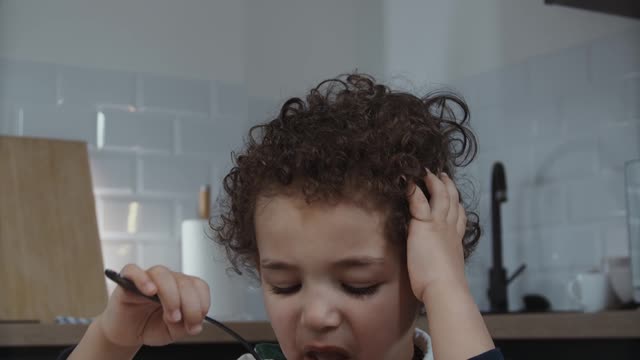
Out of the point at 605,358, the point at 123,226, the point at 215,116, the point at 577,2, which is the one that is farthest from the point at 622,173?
the point at 123,226

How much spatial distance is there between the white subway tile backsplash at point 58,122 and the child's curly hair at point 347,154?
1.43 meters

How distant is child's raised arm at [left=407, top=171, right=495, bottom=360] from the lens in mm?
1131

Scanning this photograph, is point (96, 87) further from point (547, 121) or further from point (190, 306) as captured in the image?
point (190, 306)

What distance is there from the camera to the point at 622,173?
2617 millimetres

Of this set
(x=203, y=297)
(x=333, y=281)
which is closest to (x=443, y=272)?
(x=333, y=281)

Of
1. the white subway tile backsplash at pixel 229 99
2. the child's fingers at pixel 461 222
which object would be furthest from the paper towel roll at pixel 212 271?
the child's fingers at pixel 461 222

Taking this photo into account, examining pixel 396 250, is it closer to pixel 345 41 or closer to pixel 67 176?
pixel 67 176

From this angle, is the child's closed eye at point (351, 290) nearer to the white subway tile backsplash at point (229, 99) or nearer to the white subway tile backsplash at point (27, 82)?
the white subway tile backsplash at point (27, 82)

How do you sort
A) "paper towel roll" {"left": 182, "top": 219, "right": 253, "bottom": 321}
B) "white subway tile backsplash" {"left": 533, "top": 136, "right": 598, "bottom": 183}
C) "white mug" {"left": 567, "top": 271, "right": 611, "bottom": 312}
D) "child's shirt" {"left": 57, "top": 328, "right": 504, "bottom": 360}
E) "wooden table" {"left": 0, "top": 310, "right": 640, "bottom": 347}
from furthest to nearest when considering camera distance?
"white subway tile backsplash" {"left": 533, "top": 136, "right": 598, "bottom": 183} → "paper towel roll" {"left": 182, "top": 219, "right": 253, "bottom": 321} → "white mug" {"left": 567, "top": 271, "right": 611, "bottom": 312} → "wooden table" {"left": 0, "top": 310, "right": 640, "bottom": 347} → "child's shirt" {"left": 57, "top": 328, "right": 504, "bottom": 360}

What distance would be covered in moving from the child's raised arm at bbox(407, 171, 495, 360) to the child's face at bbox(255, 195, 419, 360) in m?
0.04

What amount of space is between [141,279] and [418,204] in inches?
12.4

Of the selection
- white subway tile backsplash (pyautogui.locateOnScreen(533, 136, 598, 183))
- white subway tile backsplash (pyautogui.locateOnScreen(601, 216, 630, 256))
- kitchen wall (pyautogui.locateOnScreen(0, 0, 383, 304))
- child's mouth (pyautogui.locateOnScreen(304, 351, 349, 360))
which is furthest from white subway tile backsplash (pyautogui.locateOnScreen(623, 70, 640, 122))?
child's mouth (pyautogui.locateOnScreen(304, 351, 349, 360))

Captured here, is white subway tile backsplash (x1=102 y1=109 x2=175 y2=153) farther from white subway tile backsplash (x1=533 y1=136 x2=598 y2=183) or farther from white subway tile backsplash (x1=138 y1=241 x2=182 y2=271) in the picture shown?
white subway tile backsplash (x1=533 y1=136 x2=598 y2=183)

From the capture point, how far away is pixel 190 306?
1.09 meters
